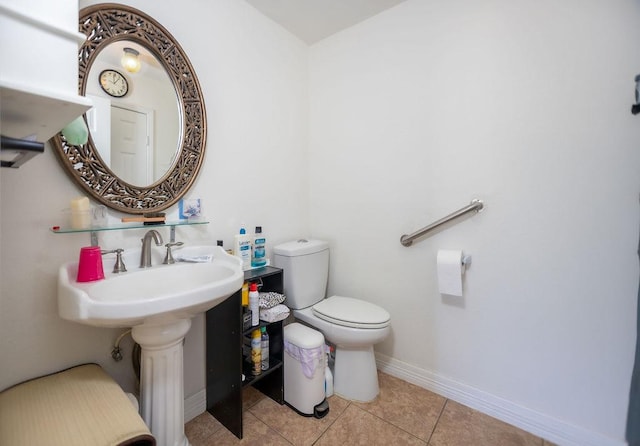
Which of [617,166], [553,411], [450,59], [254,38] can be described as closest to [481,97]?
[450,59]

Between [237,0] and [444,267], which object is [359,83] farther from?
[444,267]

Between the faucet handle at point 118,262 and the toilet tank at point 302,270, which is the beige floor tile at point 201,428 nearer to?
the toilet tank at point 302,270

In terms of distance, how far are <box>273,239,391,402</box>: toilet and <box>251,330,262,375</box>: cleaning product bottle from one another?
320 millimetres

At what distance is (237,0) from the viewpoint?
5.11ft

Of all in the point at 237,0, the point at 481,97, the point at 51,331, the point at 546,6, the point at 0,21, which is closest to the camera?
the point at 0,21

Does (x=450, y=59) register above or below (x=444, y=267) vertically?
above

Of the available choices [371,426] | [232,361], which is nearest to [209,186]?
[232,361]

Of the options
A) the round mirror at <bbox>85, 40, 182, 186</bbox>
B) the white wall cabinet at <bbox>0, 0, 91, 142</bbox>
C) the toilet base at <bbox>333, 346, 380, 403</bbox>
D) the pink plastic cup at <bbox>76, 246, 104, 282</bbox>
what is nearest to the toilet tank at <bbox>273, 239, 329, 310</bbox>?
the toilet base at <bbox>333, 346, 380, 403</bbox>

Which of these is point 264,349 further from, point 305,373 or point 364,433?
point 364,433

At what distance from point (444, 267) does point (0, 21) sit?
1.68 m

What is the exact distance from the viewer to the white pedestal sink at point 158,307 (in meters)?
0.77

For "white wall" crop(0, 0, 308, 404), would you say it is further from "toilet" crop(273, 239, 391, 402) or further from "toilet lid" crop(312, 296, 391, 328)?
"toilet lid" crop(312, 296, 391, 328)

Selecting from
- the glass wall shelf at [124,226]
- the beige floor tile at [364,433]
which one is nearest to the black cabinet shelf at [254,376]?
the beige floor tile at [364,433]

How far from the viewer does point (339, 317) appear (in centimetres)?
151
